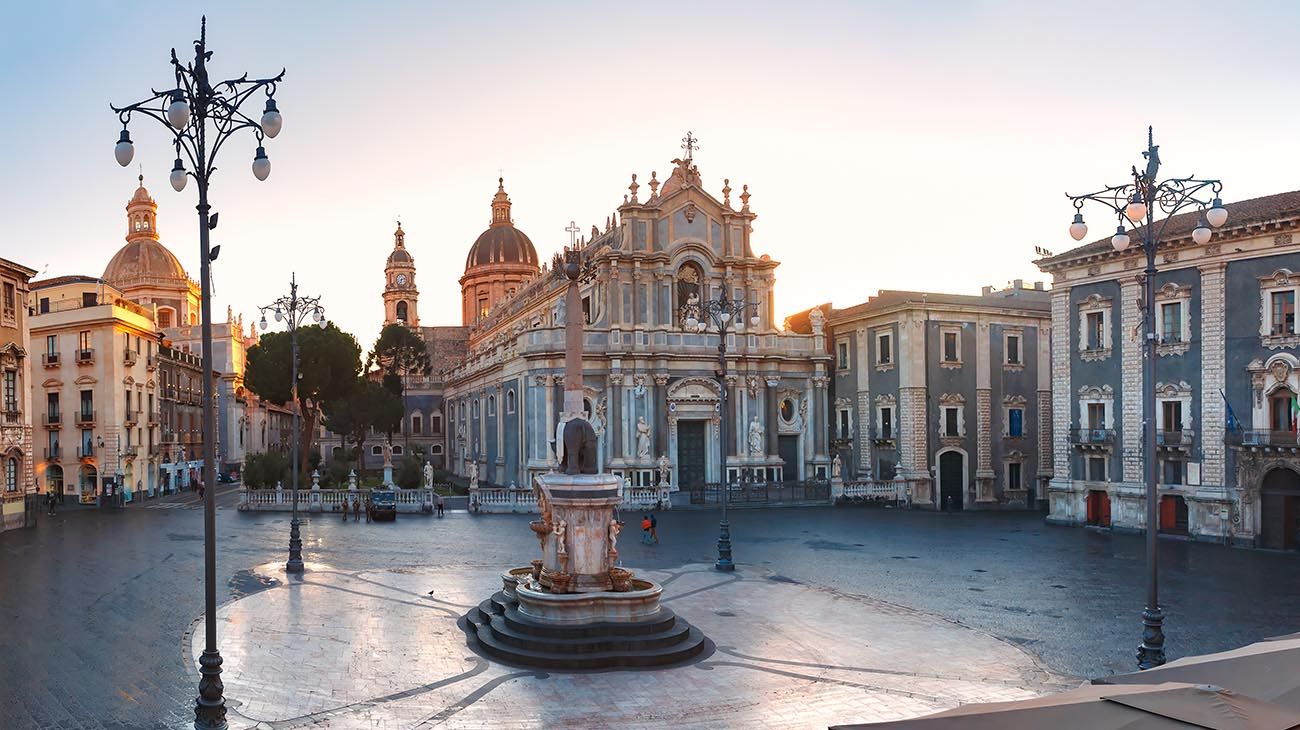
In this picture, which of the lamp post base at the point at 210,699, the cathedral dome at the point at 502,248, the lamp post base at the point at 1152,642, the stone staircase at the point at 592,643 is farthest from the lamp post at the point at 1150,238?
the cathedral dome at the point at 502,248

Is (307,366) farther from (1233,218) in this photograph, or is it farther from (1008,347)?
(1233,218)

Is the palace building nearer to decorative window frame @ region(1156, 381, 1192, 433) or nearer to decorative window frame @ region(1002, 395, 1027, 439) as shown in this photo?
decorative window frame @ region(1002, 395, 1027, 439)

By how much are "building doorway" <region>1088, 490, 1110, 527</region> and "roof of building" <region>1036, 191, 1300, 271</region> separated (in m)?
8.68

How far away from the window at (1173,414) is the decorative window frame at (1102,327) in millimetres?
2684

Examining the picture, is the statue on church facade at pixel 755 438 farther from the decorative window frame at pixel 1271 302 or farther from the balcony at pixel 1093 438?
the decorative window frame at pixel 1271 302

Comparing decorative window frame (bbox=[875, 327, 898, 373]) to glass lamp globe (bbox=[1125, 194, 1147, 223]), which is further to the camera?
decorative window frame (bbox=[875, 327, 898, 373])

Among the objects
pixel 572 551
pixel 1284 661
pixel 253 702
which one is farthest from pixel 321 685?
pixel 1284 661

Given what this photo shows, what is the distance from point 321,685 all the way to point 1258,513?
28757mm

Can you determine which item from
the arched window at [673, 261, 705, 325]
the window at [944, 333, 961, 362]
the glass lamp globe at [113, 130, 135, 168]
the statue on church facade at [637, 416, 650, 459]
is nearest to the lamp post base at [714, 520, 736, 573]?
the glass lamp globe at [113, 130, 135, 168]

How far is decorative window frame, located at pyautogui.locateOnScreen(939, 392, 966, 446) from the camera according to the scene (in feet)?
145

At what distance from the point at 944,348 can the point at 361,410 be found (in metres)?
38.6

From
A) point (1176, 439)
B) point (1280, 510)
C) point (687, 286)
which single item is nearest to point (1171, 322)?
point (1176, 439)

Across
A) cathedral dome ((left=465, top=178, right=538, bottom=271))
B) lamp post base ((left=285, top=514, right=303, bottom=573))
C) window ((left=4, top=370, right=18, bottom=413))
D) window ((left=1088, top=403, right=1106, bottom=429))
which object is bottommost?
lamp post base ((left=285, top=514, right=303, bottom=573))

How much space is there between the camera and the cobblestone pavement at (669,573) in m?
13.5
